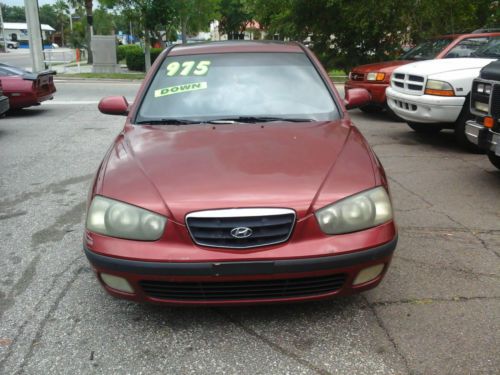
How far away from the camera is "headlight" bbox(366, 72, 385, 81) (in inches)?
390

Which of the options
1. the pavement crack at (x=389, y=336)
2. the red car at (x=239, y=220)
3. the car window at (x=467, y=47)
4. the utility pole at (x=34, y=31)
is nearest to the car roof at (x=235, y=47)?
the red car at (x=239, y=220)

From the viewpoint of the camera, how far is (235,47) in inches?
170

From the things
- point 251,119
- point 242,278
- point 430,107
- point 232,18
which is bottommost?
point 242,278

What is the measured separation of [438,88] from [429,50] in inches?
131

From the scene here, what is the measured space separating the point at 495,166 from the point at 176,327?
15.9 ft

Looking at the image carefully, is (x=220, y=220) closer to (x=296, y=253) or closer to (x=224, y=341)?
(x=296, y=253)

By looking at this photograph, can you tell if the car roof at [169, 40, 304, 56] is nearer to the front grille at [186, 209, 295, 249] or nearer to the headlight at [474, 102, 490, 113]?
the front grille at [186, 209, 295, 249]

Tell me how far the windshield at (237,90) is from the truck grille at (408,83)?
3937 mm

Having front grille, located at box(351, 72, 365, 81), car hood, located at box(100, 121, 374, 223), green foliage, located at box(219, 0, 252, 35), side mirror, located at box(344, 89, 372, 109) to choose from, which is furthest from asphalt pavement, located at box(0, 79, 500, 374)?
green foliage, located at box(219, 0, 252, 35)

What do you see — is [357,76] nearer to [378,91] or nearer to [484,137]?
[378,91]

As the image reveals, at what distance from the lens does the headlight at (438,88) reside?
718 cm

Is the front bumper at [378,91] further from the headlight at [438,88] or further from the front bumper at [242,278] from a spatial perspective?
the front bumper at [242,278]

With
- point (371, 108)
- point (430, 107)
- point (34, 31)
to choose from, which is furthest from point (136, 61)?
point (430, 107)

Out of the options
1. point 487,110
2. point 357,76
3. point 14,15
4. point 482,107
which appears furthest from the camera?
point 14,15
